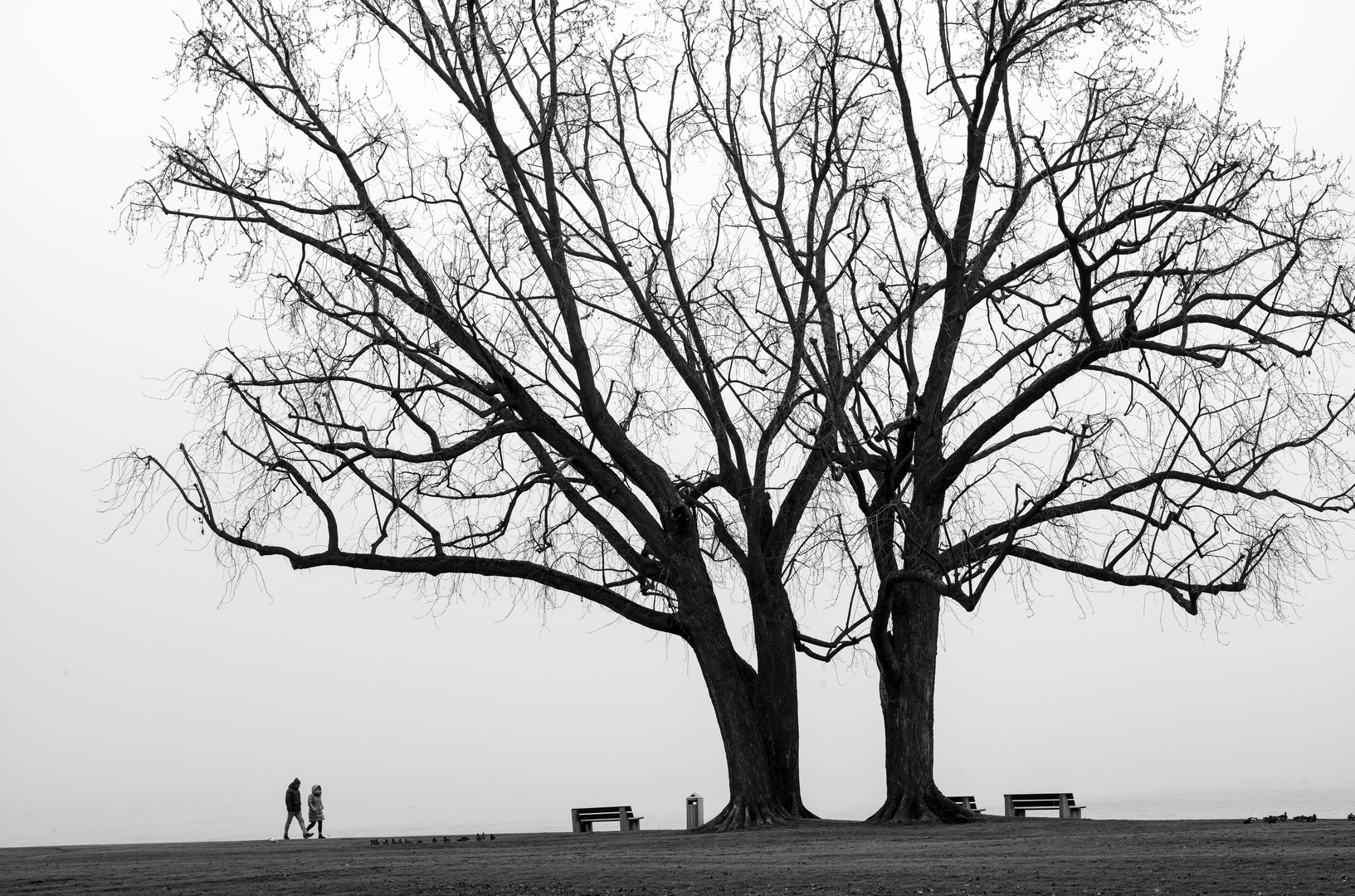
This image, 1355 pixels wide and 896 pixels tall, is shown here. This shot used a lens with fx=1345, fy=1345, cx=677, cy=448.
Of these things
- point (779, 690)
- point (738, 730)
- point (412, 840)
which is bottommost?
point (412, 840)

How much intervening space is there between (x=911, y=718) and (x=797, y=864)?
717 centimetres

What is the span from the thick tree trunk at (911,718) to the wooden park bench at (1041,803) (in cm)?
267

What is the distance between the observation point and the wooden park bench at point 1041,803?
2164cm

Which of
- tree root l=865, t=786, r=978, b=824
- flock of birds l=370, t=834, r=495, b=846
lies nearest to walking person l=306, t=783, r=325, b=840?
flock of birds l=370, t=834, r=495, b=846

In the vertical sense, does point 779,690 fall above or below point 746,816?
→ above

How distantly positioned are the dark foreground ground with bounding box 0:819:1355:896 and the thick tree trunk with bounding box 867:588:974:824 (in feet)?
3.04

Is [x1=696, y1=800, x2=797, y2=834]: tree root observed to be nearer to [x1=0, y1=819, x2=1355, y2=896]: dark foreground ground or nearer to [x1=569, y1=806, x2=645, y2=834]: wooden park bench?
[x1=0, y1=819, x2=1355, y2=896]: dark foreground ground

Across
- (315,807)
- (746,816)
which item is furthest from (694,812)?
(315,807)

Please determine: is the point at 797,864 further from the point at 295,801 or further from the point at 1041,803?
the point at 295,801

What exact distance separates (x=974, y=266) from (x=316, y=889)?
13.2 meters

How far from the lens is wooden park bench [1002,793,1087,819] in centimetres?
2164

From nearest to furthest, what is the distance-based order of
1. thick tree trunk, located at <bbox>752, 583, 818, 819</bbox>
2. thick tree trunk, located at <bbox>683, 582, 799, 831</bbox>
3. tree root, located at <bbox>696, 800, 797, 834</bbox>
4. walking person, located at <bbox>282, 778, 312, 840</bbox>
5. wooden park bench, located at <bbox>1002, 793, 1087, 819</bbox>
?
1. tree root, located at <bbox>696, 800, 797, 834</bbox>
2. thick tree trunk, located at <bbox>683, 582, 799, 831</bbox>
3. thick tree trunk, located at <bbox>752, 583, 818, 819</bbox>
4. wooden park bench, located at <bbox>1002, 793, 1087, 819</bbox>
5. walking person, located at <bbox>282, 778, 312, 840</bbox>

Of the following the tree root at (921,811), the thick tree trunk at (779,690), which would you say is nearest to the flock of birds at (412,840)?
the thick tree trunk at (779,690)

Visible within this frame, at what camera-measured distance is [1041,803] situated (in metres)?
22.0
